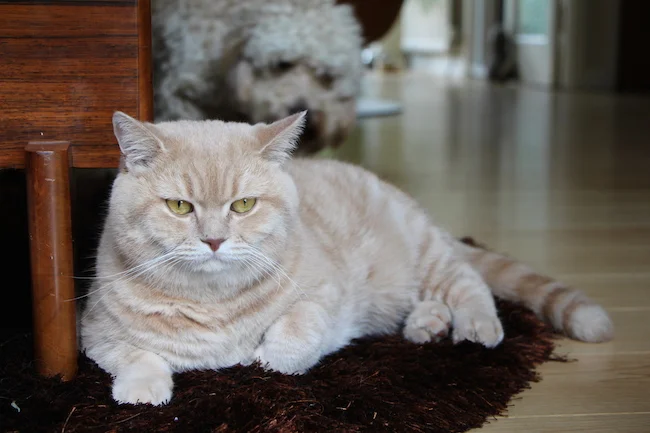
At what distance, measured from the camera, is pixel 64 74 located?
123 centimetres

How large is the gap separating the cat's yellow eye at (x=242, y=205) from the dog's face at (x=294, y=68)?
49.1 inches

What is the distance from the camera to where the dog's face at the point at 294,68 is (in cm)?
238

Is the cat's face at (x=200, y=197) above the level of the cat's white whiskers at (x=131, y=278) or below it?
above

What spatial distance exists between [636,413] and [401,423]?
13.8 inches

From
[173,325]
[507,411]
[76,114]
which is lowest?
[507,411]

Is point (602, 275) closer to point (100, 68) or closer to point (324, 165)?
point (324, 165)

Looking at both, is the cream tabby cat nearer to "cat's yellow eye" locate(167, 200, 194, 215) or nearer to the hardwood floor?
"cat's yellow eye" locate(167, 200, 194, 215)

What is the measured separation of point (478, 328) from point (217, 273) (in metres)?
0.50

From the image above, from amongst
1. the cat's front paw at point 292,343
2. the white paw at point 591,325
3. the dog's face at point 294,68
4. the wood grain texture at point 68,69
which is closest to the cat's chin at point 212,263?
the cat's front paw at point 292,343

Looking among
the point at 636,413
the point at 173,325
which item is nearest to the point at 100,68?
the point at 173,325

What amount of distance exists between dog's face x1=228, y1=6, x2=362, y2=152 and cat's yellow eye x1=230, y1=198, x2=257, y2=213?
1.25 metres

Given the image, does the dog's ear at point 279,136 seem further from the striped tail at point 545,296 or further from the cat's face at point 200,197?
the striped tail at point 545,296

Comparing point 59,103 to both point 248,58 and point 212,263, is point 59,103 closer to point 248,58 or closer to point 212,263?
point 212,263

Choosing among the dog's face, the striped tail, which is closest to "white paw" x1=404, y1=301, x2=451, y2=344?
the striped tail
